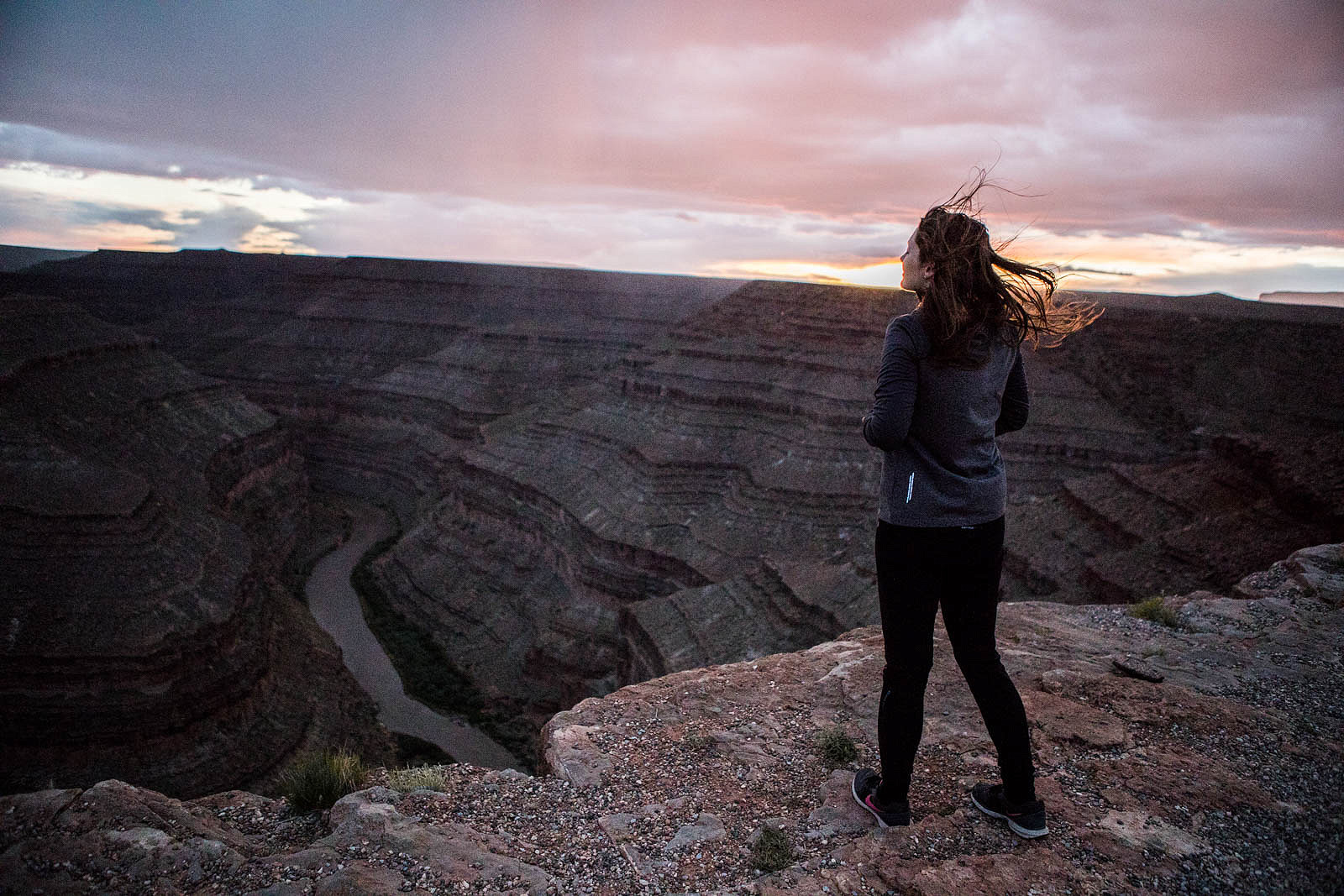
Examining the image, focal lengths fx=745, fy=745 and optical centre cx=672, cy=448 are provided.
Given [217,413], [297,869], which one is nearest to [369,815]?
[297,869]

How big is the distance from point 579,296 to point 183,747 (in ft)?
205

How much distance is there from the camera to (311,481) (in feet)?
175

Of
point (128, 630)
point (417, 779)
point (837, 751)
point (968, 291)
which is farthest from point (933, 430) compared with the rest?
point (128, 630)

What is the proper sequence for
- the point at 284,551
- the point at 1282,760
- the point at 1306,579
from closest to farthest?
the point at 1282,760
the point at 1306,579
the point at 284,551

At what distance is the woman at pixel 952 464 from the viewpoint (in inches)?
139

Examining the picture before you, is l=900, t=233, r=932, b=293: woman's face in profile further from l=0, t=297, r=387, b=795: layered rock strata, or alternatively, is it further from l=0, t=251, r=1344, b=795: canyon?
l=0, t=297, r=387, b=795: layered rock strata

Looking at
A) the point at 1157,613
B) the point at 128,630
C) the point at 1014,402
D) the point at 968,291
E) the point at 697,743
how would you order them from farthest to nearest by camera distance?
the point at 128,630 → the point at 1157,613 → the point at 697,743 → the point at 1014,402 → the point at 968,291

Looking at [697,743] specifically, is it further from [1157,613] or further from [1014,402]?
[1157,613]

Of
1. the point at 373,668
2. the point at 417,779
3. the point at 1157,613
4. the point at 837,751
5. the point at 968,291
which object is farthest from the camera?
the point at 373,668

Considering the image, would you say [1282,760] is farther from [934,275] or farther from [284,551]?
[284,551]

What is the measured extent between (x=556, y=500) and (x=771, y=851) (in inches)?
1145

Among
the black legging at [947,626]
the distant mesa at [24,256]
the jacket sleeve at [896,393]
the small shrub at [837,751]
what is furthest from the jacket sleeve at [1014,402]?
the distant mesa at [24,256]

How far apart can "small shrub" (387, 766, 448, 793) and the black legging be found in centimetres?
286

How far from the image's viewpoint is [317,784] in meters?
4.75
